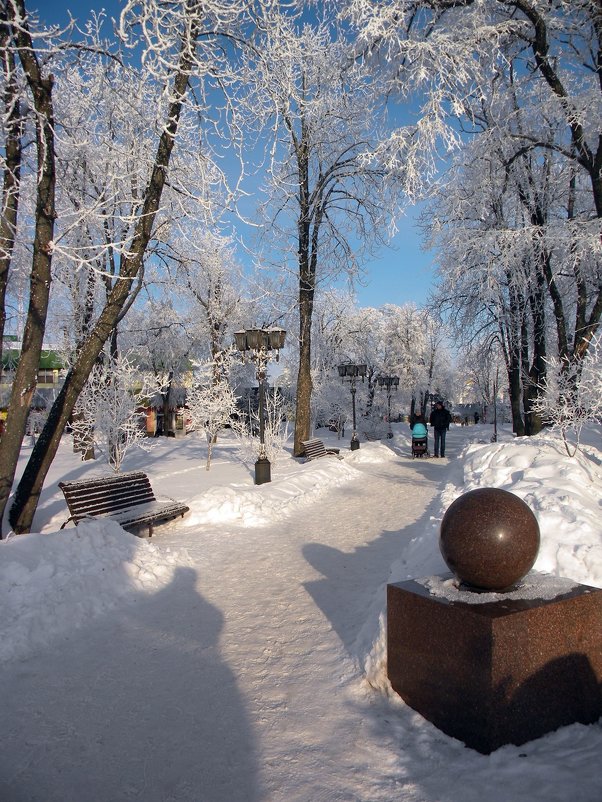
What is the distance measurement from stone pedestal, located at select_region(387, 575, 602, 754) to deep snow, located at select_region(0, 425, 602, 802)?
4.5 inches

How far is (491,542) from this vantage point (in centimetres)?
326

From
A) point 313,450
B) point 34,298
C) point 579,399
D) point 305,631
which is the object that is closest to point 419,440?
point 313,450

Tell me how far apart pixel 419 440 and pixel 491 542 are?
1564 centimetres

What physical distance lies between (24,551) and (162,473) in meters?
8.64

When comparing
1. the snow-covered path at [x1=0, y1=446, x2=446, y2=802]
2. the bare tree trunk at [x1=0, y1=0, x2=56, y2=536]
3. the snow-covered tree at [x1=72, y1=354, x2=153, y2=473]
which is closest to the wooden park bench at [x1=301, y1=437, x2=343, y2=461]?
the snow-covered tree at [x1=72, y1=354, x2=153, y2=473]

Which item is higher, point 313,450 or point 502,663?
point 502,663

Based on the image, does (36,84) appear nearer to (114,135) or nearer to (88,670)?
(114,135)

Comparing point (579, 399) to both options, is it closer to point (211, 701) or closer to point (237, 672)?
point (237, 672)

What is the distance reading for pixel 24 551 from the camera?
5.04 m

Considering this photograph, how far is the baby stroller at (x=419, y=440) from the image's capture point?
1838cm

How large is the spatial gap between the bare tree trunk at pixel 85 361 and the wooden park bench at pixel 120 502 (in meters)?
0.46

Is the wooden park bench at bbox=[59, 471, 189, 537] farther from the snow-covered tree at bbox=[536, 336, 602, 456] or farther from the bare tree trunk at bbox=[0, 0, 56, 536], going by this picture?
the snow-covered tree at bbox=[536, 336, 602, 456]

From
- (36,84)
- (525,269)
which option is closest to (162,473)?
(36,84)

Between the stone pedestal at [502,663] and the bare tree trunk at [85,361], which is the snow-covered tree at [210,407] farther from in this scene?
the stone pedestal at [502,663]
